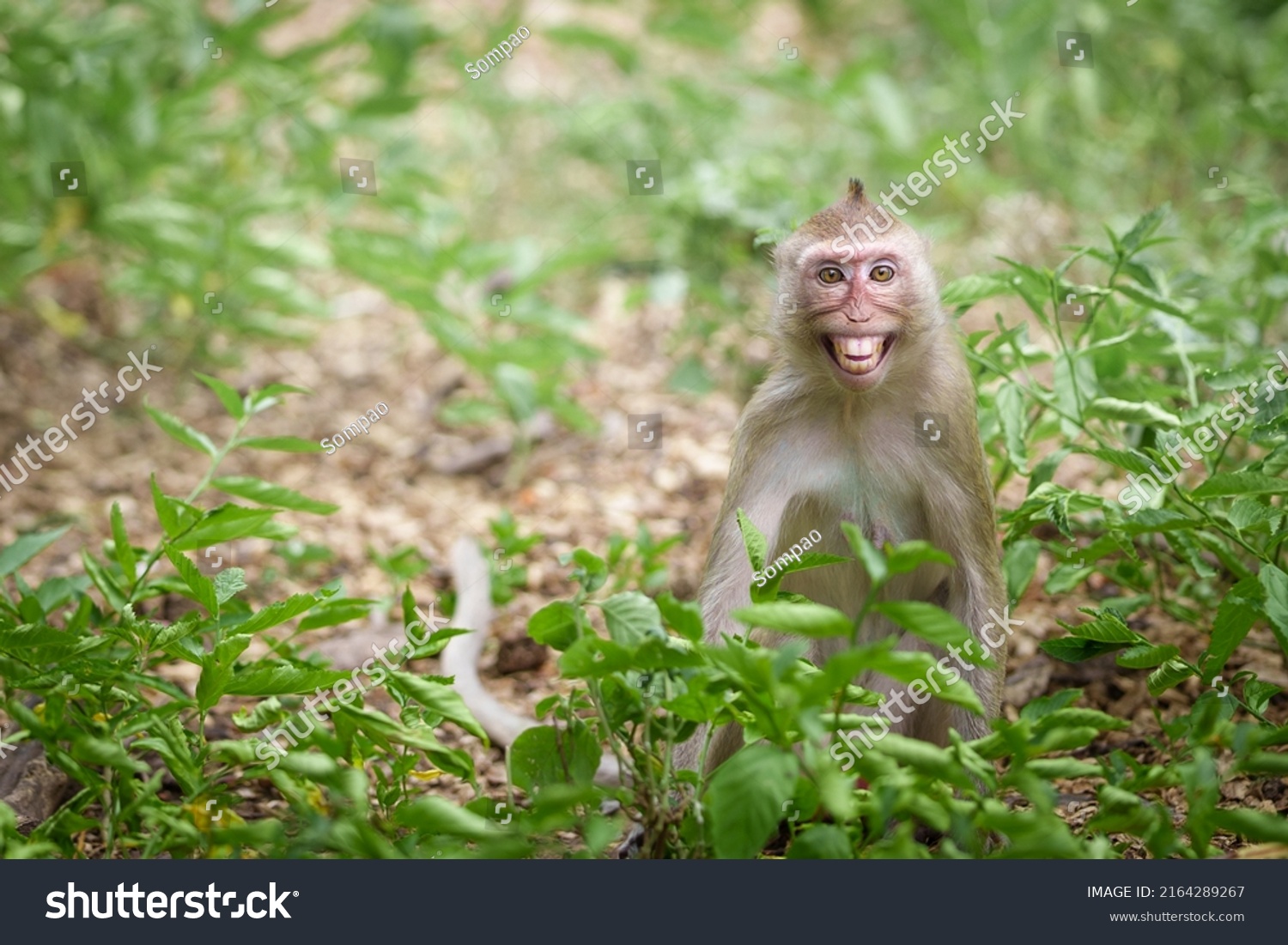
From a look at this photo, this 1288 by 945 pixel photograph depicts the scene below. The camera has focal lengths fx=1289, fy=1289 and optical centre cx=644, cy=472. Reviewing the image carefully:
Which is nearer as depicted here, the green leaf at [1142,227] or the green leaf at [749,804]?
the green leaf at [749,804]

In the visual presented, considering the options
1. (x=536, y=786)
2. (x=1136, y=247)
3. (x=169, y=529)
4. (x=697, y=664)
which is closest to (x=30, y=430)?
(x=169, y=529)

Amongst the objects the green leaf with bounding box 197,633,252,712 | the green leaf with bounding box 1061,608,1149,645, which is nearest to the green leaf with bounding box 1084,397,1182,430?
the green leaf with bounding box 1061,608,1149,645

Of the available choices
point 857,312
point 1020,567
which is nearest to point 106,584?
point 857,312

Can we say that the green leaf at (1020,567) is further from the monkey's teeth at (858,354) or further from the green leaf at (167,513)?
the green leaf at (167,513)

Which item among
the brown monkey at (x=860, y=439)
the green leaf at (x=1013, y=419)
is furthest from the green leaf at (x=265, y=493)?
the green leaf at (x=1013, y=419)

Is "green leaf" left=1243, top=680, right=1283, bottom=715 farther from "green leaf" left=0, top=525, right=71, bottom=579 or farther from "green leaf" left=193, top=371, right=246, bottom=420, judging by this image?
"green leaf" left=0, top=525, right=71, bottom=579

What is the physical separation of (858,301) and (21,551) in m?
3.38

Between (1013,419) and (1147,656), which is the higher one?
(1013,419)

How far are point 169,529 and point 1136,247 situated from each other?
3.83 metres

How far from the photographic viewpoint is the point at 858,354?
17.0 feet

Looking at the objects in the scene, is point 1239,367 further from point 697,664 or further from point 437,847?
point 437,847

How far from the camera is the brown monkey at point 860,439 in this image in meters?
5.12

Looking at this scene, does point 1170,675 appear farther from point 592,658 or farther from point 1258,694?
point 592,658

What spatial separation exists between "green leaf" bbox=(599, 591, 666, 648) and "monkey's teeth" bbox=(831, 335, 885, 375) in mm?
1784
